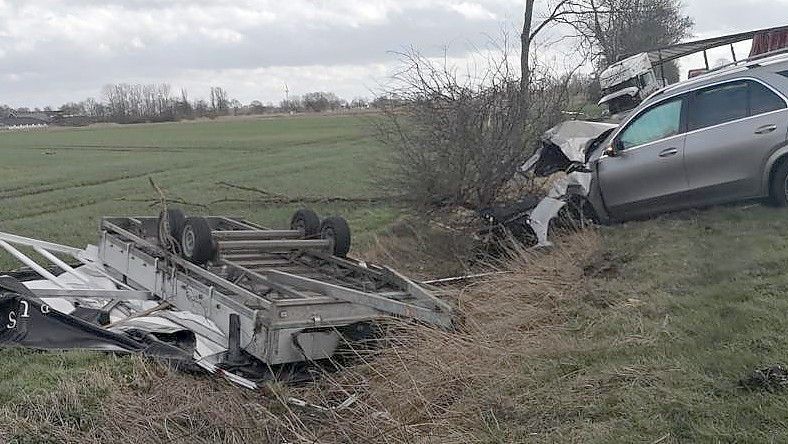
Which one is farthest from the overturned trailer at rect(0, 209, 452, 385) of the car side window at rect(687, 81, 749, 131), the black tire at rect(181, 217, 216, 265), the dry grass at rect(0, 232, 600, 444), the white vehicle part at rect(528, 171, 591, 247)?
the car side window at rect(687, 81, 749, 131)

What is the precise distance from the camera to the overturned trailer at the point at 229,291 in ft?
21.0

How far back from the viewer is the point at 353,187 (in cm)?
2112

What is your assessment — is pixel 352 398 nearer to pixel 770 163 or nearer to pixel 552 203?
pixel 552 203

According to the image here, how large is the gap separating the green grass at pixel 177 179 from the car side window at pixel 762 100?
20.4 ft

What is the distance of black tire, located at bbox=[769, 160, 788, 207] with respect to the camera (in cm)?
800

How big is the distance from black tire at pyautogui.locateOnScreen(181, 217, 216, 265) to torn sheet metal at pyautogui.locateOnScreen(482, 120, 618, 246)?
3.73m

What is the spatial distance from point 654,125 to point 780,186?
1.59m

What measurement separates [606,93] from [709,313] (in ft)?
38.7

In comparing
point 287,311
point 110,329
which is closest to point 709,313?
point 287,311

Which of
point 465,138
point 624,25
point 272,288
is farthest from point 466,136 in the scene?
point 624,25

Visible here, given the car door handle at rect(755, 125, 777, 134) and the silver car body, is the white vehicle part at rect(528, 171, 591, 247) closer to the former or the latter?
the silver car body

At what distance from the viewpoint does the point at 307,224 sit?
905cm

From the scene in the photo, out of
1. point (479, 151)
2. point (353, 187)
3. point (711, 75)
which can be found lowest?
point (353, 187)

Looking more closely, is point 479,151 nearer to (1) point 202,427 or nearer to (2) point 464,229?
(2) point 464,229
